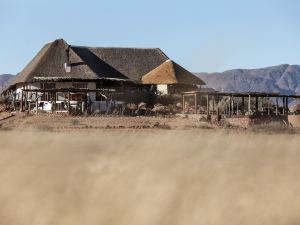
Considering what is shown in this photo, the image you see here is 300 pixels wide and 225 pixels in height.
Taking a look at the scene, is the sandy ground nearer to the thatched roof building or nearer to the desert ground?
the thatched roof building

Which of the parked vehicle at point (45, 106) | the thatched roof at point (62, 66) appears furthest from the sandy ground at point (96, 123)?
the thatched roof at point (62, 66)

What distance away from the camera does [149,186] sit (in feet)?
28.5

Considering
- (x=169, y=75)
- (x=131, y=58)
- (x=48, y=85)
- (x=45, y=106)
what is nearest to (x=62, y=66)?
(x=48, y=85)

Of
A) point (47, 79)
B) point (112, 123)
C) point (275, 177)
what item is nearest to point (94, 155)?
point (275, 177)

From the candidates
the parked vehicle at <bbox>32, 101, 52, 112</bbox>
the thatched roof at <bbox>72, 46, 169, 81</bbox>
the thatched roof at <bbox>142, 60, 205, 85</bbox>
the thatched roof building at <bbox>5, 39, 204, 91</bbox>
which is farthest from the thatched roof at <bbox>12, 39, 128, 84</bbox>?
the parked vehicle at <bbox>32, 101, 52, 112</bbox>

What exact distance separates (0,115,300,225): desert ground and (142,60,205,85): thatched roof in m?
53.9

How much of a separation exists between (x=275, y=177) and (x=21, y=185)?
153 inches

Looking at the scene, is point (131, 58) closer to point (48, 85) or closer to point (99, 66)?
point (99, 66)

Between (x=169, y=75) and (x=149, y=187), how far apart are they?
57448 millimetres

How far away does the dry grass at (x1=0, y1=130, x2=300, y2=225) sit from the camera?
7.75 meters

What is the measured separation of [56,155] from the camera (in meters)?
10.7

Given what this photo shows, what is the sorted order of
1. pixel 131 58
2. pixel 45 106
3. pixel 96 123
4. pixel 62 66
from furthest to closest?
pixel 131 58
pixel 62 66
pixel 45 106
pixel 96 123

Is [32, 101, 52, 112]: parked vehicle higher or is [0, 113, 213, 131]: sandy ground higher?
[32, 101, 52, 112]: parked vehicle

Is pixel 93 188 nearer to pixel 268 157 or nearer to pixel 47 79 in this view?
pixel 268 157
